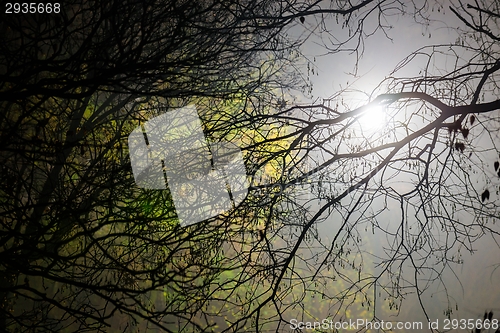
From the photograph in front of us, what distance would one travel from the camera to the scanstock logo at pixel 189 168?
2.25 meters

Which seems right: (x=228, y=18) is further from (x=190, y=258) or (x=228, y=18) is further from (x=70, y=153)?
(x=190, y=258)

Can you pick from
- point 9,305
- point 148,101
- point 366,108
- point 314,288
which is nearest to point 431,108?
point 366,108

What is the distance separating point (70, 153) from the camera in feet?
7.19

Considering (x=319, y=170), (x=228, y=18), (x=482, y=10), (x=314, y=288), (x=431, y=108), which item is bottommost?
(x=314, y=288)

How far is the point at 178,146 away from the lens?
2361mm

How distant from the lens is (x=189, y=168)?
233 cm

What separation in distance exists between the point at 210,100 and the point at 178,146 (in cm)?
37

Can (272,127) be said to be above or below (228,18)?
below

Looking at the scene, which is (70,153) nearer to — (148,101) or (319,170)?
(148,101)

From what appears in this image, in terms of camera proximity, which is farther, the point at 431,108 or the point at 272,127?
the point at 272,127

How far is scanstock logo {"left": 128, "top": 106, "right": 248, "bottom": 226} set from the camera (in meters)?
2.25

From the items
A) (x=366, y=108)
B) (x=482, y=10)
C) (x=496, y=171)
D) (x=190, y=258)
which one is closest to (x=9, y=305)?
(x=190, y=258)

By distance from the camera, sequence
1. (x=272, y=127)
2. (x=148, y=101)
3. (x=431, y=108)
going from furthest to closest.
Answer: (x=148, y=101) → (x=272, y=127) → (x=431, y=108)

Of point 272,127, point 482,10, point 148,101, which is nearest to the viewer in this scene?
point 482,10
